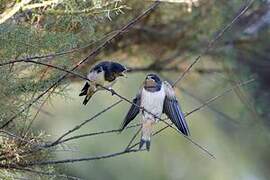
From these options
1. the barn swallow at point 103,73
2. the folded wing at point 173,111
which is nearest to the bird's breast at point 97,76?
the barn swallow at point 103,73

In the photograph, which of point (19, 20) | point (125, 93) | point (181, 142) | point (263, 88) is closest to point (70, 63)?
point (19, 20)

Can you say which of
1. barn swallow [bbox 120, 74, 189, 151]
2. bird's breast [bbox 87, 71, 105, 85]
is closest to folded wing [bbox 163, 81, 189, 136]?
barn swallow [bbox 120, 74, 189, 151]

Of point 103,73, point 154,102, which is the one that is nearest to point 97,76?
point 103,73

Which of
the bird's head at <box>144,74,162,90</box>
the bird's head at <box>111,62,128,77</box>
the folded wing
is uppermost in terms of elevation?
the bird's head at <box>111,62,128,77</box>

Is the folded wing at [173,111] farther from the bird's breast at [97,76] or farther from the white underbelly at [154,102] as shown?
the bird's breast at [97,76]

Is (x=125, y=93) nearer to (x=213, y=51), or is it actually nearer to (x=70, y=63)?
(x=213, y=51)

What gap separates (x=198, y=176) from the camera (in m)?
3.81

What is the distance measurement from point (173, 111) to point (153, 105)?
0.11ft

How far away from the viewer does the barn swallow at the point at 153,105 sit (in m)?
1.47

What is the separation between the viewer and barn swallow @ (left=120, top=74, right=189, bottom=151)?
4.83 ft

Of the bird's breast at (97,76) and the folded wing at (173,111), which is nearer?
the folded wing at (173,111)

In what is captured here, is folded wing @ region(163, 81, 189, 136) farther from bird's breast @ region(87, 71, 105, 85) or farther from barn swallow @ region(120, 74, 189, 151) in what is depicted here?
bird's breast @ region(87, 71, 105, 85)

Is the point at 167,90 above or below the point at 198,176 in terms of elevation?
below

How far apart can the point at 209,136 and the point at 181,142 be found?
0.28m
